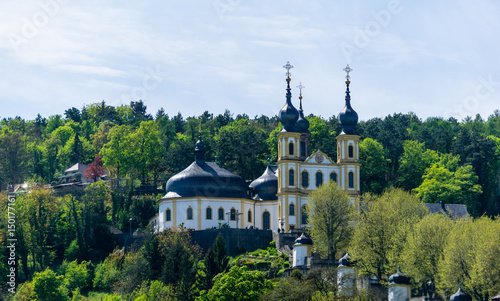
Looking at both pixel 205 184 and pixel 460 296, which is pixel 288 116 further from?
pixel 460 296

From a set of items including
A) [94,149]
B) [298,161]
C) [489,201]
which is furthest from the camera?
[94,149]

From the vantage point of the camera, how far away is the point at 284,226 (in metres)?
85.8

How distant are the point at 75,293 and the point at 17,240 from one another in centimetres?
845

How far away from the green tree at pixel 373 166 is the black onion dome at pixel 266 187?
556 inches

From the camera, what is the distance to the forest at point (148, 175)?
76.0 meters

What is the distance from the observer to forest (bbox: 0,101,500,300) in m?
76.0

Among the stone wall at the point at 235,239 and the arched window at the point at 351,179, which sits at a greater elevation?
the arched window at the point at 351,179

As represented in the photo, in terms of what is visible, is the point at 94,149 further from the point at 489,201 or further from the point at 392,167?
the point at 489,201

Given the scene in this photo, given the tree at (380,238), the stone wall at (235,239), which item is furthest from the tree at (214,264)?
the tree at (380,238)

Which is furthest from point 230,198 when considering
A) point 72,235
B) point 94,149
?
point 94,149

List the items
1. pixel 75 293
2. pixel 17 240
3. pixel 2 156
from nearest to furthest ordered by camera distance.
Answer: pixel 75 293, pixel 17 240, pixel 2 156

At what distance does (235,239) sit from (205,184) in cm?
825

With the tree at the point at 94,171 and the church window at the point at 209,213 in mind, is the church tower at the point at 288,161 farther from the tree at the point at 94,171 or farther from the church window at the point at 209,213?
the tree at the point at 94,171

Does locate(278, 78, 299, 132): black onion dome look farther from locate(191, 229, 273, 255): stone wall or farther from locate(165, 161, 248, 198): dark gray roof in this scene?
locate(191, 229, 273, 255): stone wall
